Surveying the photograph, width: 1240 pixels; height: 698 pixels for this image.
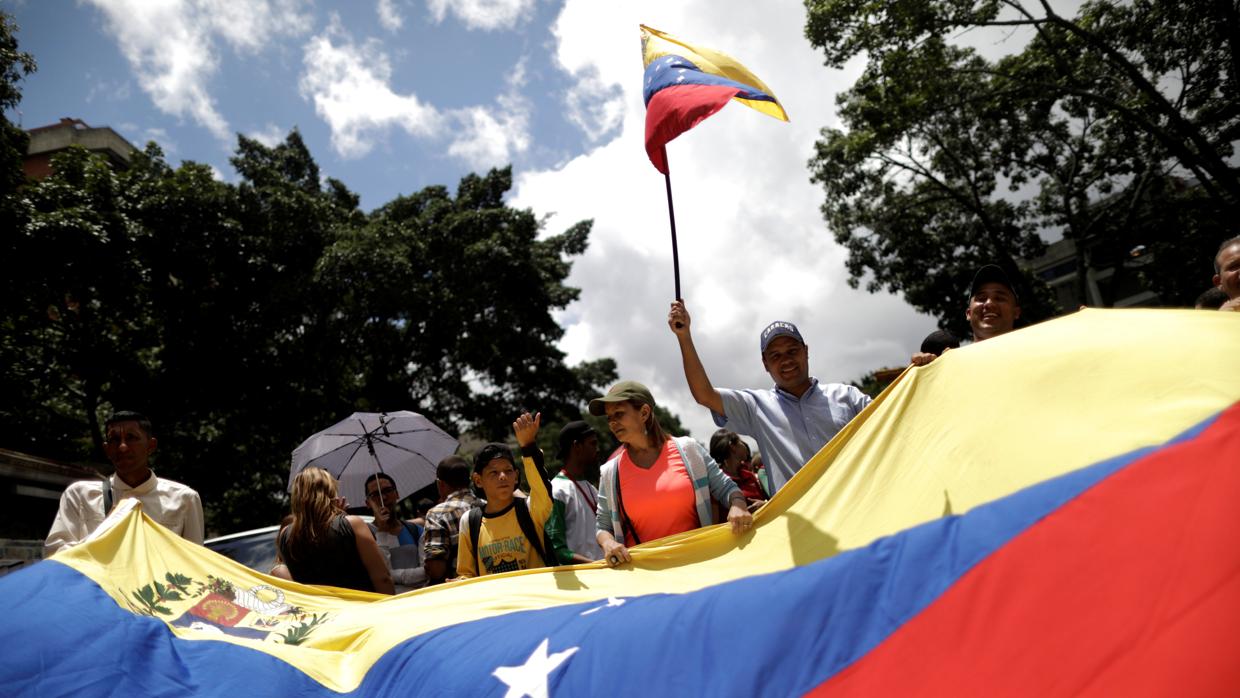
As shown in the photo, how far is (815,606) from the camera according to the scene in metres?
2.68

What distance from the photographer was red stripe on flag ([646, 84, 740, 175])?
412 centimetres

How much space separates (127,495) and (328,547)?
4.67 ft

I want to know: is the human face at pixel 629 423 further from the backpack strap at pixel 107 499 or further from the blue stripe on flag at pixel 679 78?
the backpack strap at pixel 107 499

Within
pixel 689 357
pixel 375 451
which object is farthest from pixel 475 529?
pixel 375 451

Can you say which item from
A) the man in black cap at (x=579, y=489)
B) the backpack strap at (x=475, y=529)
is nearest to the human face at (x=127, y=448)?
the backpack strap at (x=475, y=529)

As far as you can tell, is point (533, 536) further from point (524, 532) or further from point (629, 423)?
point (629, 423)

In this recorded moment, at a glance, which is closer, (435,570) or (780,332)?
(780,332)

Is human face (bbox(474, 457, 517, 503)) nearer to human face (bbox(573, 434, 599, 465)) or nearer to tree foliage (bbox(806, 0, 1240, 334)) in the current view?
human face (bbox(573, 434, 599, 465))

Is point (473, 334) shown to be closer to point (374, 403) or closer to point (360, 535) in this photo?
point (374, 403)

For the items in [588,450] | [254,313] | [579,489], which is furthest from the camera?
[254,313]

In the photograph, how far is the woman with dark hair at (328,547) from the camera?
165 inches

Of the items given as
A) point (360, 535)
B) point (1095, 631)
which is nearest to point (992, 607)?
point (1095, 631)

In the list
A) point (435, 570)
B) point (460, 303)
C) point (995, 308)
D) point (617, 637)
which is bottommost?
point (617, 637)

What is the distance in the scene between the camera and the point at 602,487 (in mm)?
3982
